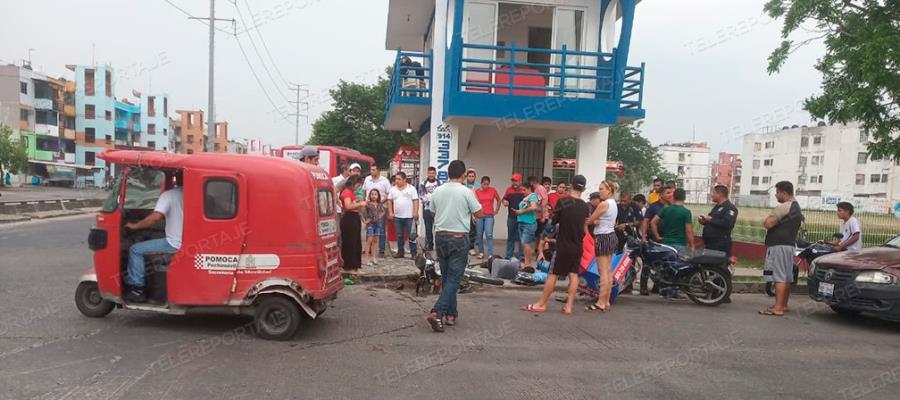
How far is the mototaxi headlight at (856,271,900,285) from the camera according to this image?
267 inches

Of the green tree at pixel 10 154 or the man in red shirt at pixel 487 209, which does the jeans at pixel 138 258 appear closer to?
the man in red shirt at pixel 487 209

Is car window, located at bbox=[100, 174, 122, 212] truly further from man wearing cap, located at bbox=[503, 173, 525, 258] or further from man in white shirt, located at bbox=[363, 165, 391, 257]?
man wearing cap, located at bbox=[503, 173, 525, 258]

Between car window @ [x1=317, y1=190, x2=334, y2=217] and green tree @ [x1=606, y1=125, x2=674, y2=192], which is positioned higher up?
green tree @ [x1=606, y1=125, x2=674, y2=192]

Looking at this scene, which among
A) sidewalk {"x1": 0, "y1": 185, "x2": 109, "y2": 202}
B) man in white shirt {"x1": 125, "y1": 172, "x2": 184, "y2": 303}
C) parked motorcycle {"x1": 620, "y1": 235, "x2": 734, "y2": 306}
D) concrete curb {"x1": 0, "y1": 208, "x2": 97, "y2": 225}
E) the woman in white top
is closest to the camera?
man in white shirt {"x1": 125, "y1": 172, "x2": 184, "y2": 303}

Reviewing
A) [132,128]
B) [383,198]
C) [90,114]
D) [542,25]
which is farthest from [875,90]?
[132,128]

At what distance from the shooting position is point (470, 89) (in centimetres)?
1296

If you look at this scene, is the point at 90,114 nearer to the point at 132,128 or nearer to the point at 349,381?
the point at 132,128

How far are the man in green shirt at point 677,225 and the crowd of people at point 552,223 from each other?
0.01 meters

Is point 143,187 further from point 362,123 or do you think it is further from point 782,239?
point 362,123

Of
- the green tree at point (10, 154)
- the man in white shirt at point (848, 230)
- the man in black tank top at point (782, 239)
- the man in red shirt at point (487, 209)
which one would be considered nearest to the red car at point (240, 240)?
the man in red shirt at point (487, 209)

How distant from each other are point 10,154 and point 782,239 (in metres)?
56.3

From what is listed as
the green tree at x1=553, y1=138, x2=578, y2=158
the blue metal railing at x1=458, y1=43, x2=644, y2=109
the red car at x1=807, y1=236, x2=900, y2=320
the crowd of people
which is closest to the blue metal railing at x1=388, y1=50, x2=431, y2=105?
the blue metal railing at x1=458, y1=43, x2=644, y2=109

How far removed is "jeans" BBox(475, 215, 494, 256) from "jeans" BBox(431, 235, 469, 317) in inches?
166

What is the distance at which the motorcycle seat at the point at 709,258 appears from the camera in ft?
25.8
